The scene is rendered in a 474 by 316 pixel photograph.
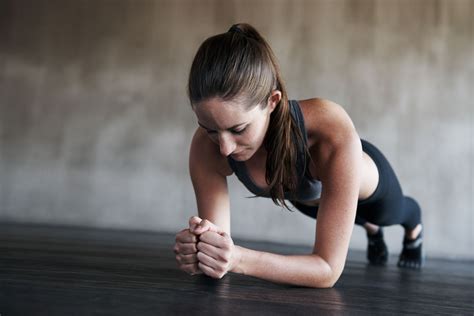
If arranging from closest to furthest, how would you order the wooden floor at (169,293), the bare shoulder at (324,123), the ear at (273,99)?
the wooden floor at (169,293) → the ear at (273,99) → the bare shoulder at (324,123)

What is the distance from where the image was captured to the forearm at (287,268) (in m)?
1.30

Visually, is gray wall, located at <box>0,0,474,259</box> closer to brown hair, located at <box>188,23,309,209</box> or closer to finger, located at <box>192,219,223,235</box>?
brown hair, located at <box>188,23,309,209</box>

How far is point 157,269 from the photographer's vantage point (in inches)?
67.2

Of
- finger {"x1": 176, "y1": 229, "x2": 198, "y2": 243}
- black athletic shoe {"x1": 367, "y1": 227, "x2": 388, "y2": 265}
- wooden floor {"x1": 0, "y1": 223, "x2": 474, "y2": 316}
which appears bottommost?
black athletic shoe {"x1": 367, "y1": 227, "x2": 388, "y2": 265}

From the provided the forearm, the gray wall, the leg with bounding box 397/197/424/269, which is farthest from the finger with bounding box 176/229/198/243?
the gray wall

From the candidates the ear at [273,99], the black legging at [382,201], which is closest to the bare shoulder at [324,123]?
the ear at [273,99]

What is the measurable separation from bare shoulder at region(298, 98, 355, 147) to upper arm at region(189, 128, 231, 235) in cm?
29

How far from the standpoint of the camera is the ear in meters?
1.36

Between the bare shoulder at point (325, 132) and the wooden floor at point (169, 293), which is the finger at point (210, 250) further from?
the bare shoulder at point (325, 132)

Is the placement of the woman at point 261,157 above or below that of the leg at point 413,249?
above

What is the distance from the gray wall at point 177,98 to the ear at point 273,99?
10.4 ft

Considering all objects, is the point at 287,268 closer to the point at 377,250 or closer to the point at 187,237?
the point at 187,237

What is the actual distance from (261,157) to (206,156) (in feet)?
0.58

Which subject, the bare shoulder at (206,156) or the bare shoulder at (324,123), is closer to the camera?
the bare shoulder at (324,123)
